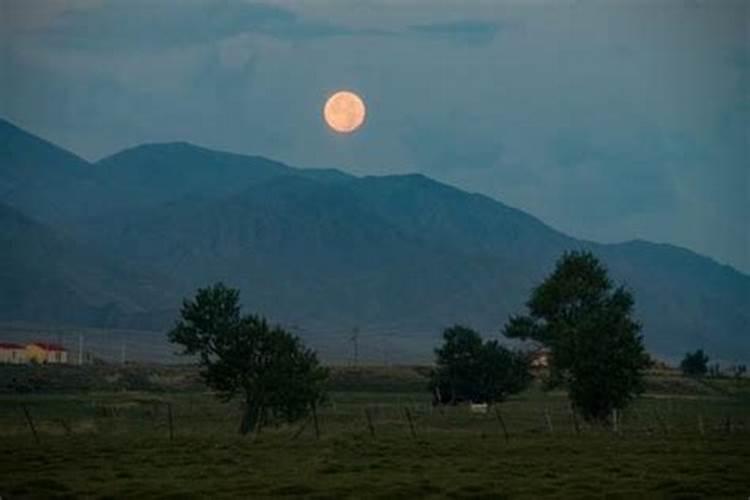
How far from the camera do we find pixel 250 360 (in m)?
65.8

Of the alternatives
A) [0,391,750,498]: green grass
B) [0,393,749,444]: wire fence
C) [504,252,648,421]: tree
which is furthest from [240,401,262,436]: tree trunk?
[504,252,648,421]: tree

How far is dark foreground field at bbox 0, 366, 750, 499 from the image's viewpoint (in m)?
35.9

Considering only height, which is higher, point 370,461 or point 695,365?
point 695,365

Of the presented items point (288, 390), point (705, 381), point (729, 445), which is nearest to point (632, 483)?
point (729, 445)

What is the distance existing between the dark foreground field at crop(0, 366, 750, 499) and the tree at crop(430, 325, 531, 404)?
102 feet

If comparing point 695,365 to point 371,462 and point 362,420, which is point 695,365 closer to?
point 362,420

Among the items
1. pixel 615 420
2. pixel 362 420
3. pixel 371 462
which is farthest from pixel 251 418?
pixel 371 462

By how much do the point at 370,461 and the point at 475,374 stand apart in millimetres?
61248

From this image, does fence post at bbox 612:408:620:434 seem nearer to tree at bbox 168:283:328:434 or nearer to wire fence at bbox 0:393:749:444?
wire fence at bbox 0:393:749:444

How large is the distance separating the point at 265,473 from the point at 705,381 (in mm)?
126138

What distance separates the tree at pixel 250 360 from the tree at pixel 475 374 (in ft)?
121

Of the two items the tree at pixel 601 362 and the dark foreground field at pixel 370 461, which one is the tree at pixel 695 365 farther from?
the dark foreground field at pixel 370 461

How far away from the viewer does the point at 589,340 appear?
2778 inches

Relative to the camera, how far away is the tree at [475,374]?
10406 cm
